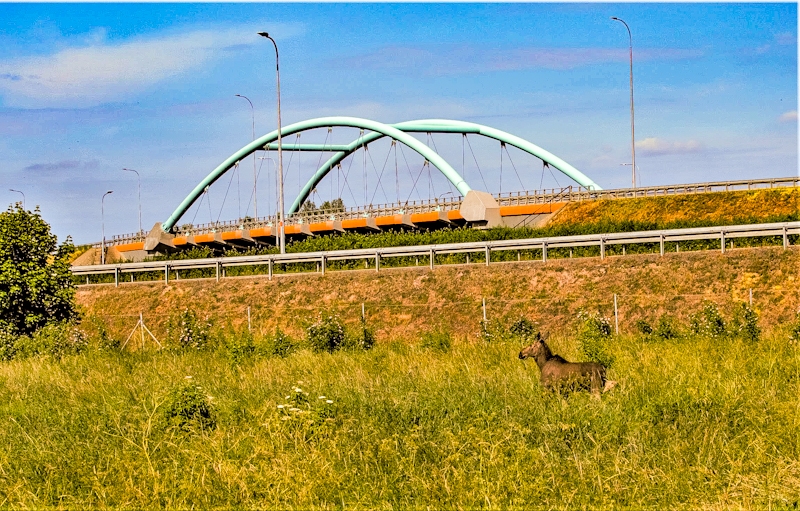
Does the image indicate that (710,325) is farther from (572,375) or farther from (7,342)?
(7,342)

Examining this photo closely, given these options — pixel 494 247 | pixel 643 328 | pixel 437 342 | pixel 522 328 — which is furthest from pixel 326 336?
pixel 494 247

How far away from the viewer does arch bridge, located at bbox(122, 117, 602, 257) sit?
179ft

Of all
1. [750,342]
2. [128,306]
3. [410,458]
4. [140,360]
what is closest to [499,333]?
[750,342]

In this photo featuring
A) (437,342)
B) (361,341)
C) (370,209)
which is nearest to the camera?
(437,342)

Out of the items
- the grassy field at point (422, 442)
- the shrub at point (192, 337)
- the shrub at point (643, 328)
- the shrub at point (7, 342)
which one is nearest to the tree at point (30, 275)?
the shrub at point (7, 342)

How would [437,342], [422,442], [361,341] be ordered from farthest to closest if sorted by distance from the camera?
[361,341], [437,342], [422,442]

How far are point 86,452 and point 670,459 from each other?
6.32 m

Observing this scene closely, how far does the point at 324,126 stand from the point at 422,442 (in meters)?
67.6

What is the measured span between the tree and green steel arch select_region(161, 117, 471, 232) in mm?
37826

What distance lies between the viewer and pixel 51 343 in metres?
21.2

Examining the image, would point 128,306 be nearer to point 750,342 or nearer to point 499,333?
point 499,333

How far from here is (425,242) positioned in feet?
143

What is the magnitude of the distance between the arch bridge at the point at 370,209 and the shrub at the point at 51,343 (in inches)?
1318

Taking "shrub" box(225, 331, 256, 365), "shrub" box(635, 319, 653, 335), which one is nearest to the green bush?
"shrub" box(635, 319, 653, 335)
